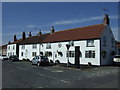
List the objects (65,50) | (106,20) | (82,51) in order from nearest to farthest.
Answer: (82,51) < (106,20) < (65,50)

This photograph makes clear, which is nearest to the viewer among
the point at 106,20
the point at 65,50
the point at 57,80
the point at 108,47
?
the point at 57,80

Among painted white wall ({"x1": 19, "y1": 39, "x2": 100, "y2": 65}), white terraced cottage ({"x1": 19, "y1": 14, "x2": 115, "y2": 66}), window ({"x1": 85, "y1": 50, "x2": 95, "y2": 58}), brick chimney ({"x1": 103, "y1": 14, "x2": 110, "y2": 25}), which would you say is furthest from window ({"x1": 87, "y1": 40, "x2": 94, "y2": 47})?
brick chimney ({"x1": 103, "y1": 14, "x2": 110, "y2": 25})

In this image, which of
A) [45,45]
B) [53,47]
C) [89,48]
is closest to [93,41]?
[89,48]

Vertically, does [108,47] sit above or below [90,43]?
below

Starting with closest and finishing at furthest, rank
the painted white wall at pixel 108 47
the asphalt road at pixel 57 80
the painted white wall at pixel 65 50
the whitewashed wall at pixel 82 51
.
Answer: the asphalt road at pixel 57 80 → the whitewashed wall at pixel 82 51 → the painted white wall at pixel 65 50 → the painted white wall at pixel 108 47

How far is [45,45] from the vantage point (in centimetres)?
4038

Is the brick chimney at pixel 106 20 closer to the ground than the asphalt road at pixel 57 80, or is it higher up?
higher up

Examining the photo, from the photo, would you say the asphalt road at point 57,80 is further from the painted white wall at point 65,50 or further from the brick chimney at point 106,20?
the brick chimney at point 106,20

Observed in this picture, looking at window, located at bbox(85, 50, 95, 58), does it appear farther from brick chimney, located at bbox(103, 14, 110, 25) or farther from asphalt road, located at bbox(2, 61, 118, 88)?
asphalt road, located at bbox(2, 61, 118, 88)

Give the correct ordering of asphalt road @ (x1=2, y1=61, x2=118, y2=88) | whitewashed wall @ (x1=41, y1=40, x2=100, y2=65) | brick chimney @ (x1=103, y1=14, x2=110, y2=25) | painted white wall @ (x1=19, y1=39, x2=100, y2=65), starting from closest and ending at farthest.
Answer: asphalt road @ (x1=2, y1=61, x2=118, y2=88) < whitewashed wall @ (x1=41, y1=40, x2=100, y2=65) < painted white wall @ (x1=19, y1=39, x2=100, y2=65) < brick chimney @ (x1=103, y1=14, x2=110, y2=25)

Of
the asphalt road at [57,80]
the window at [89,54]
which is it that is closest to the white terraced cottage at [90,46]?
the window at [89,54]

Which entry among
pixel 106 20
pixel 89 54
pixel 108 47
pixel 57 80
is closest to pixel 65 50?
pixel 89 54

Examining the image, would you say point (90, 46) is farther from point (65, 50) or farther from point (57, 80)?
point (57, 80)

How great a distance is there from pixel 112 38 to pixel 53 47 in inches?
523
